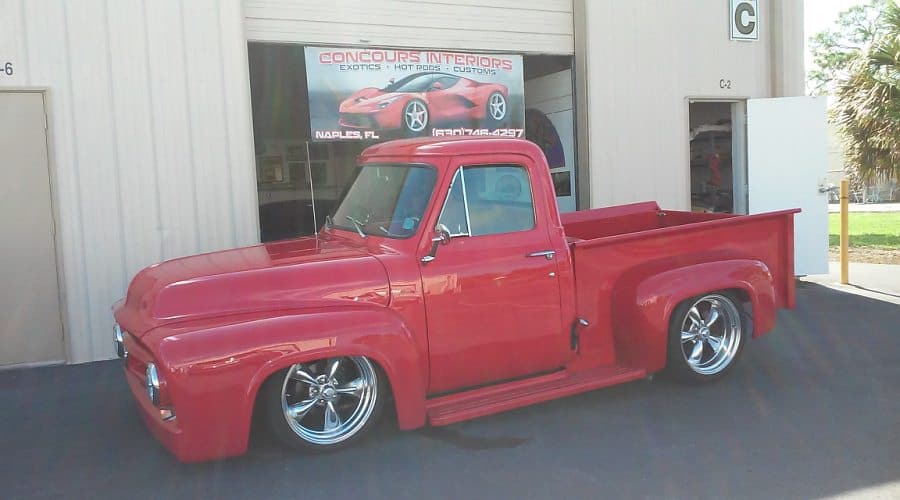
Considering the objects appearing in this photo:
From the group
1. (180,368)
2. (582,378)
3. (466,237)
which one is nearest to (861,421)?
(582,378)

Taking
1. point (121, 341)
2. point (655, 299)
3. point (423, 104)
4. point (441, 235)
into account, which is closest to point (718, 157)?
point (423, 104)

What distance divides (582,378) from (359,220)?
6.10 feet

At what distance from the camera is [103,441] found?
507 cm

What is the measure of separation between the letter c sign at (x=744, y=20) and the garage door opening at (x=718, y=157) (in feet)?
3.06

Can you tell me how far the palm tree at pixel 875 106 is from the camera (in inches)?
546

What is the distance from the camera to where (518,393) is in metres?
5.01

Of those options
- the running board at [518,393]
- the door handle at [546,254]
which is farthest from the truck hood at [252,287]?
the door handle at [546,254]

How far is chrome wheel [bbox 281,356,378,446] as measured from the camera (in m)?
4.51

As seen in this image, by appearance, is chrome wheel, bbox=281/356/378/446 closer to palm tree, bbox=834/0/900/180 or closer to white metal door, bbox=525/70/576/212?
white metal door, bbox=525/70/576/212

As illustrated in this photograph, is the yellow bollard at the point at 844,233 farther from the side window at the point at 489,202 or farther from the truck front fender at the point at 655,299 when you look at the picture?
the side window at the point at 489,202

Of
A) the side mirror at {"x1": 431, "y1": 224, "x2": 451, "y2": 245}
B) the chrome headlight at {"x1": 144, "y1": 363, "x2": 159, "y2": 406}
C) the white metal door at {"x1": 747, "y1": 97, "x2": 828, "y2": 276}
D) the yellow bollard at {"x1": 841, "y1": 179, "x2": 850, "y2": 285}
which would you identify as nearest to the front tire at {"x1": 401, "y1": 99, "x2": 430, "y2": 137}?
the side mirror at {"x1": 431, "y1": 224, "x2": 451, "y2": 245}

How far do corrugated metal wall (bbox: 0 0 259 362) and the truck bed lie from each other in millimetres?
3795

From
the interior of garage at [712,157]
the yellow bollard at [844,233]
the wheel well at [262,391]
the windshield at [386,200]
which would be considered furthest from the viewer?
the interior of garage at [712,157]

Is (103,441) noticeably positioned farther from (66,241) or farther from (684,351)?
(684,351)
